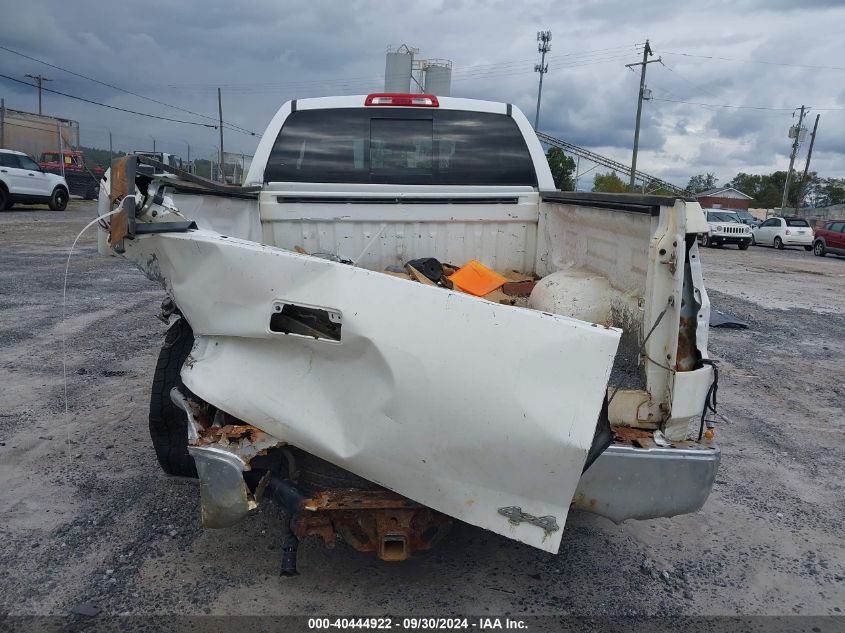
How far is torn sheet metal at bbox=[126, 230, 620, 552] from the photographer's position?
2109mm

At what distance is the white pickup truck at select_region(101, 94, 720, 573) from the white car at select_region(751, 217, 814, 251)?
28.5 m

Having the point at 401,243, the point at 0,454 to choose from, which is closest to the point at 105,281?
the point at 0,454

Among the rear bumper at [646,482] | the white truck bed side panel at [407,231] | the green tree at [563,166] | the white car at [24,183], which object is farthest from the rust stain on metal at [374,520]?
the green tree at [563,166]

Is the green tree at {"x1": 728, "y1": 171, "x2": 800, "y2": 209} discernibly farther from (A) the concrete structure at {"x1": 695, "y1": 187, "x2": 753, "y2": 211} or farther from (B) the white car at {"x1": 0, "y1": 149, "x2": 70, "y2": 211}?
(B) the white car at {"x1": 0, "y1": 149, "x2": 70, "y2": 211}

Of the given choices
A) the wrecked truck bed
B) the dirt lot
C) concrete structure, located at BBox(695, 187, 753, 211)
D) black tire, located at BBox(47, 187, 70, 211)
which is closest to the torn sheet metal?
the wrecked truck bed

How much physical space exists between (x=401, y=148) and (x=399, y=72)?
2713 millimetres

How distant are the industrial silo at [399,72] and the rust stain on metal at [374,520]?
543cm

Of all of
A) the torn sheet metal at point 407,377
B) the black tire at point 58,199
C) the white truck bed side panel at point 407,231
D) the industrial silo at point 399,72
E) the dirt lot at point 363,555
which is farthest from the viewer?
the black tire at point 58,199

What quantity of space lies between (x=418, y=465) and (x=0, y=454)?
3.22 metres

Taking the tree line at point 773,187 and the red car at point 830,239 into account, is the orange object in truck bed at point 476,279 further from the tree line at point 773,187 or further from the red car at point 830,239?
the tree line at point 773,187

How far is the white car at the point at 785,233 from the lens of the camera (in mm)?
27688

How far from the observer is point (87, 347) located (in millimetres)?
6520

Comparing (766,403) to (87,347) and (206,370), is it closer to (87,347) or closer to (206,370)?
(206,370)

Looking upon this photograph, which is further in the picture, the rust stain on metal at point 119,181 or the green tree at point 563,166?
the green tree at point 563,166
